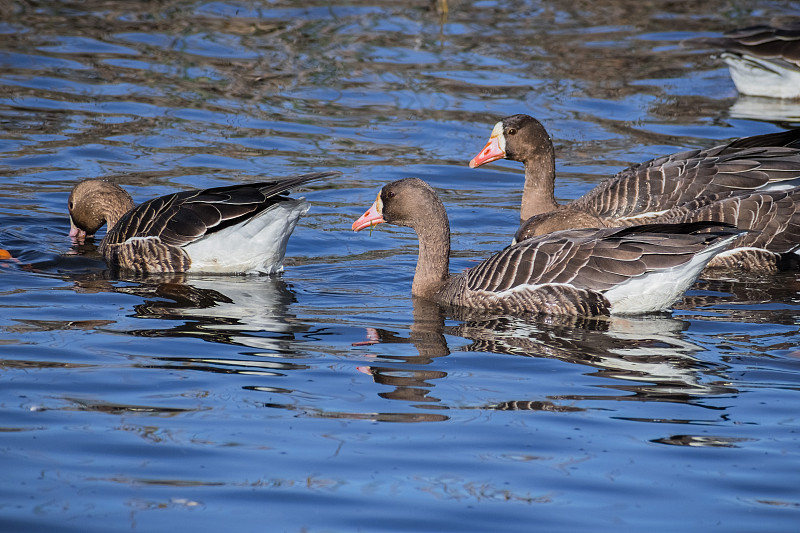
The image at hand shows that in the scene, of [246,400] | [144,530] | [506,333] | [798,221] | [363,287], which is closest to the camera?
[144,530]

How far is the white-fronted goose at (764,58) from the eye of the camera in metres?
16.2

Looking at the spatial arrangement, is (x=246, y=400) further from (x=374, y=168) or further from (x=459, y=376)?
(x=374, y=168)

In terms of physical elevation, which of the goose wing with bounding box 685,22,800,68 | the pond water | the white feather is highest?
the goose wing with bounding box 685,22,800,68

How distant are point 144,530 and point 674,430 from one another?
289 centimetres

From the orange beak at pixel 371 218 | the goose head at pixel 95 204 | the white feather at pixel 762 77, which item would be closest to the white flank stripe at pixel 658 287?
the orange beak at pixel 371 218

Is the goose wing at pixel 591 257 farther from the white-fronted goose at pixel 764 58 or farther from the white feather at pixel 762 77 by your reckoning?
the white feather at pixel 762 77

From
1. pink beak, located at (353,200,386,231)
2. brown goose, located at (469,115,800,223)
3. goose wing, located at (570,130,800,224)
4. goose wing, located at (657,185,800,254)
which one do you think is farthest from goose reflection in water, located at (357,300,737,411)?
goose wing, located at (570,130,800,224)

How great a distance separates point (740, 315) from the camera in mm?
8945

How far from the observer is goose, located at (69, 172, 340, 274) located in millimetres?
10094

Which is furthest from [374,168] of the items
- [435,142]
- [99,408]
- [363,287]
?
[99,408]

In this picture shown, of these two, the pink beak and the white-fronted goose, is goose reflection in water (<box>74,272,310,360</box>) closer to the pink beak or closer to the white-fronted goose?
the pink beak

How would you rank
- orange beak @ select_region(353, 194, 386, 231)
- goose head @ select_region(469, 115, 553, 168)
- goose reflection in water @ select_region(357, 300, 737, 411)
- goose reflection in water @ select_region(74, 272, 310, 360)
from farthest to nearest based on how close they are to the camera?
goose head @ select_region(469, 115, 553, 168), orange beak @ select_region(353, 194, 386, 231), goose reflection in water @ select_region(74, 272, 310, 360), goose reflection in water @ select_region(357, 300, 737, 411)

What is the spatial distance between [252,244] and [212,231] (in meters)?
0.37

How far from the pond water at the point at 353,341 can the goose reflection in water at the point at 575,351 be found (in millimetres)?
31
